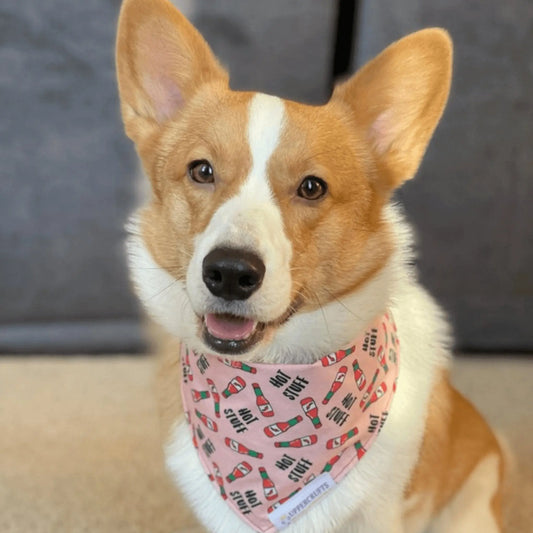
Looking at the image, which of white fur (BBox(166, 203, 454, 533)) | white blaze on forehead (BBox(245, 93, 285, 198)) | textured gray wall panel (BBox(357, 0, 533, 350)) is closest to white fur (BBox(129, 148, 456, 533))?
white fur (BBox(166, 203, 454, 533))

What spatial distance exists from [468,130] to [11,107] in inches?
50.0

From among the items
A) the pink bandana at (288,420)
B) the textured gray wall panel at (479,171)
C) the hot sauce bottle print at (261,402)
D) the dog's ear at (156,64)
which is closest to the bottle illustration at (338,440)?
the pink bandana at (288,420)

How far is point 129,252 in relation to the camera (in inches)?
52.6

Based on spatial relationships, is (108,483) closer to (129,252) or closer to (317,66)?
(129,252)

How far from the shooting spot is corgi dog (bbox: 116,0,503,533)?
3.83 ft

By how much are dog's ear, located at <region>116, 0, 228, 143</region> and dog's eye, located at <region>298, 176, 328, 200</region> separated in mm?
288

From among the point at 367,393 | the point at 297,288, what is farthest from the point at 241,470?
the point at 297,288

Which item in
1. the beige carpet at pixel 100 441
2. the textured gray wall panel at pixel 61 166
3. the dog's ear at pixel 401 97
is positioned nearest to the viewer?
the dog's ear at pixel 401 97

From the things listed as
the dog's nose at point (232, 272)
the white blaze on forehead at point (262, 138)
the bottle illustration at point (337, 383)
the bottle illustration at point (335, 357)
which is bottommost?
the bottle illustration at point (337, 383)

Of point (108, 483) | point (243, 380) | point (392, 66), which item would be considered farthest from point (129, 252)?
point (108, 483)

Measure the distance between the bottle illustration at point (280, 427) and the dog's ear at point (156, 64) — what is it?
21.9 inches

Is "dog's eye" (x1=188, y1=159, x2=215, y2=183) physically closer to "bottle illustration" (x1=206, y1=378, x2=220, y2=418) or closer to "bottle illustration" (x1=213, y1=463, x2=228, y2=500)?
"bottle illustration" (x1=206, y1=378, x2=220, y2=418)

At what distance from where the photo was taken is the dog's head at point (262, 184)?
108 cm

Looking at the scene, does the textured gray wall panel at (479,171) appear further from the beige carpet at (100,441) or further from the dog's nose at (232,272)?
the dog's nose at (232,272)
